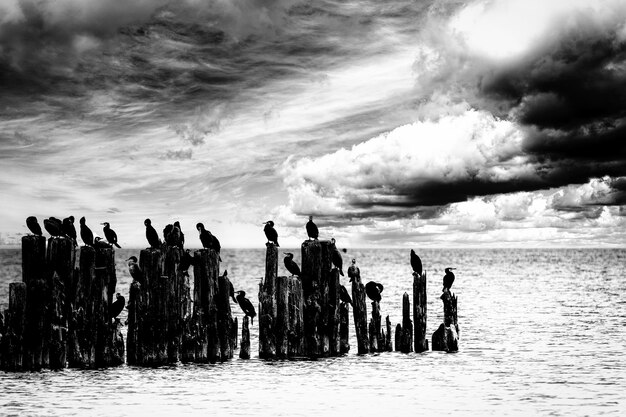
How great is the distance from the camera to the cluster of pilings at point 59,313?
19094 mm

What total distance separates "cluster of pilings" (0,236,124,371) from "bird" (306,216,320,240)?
5824 millimetres

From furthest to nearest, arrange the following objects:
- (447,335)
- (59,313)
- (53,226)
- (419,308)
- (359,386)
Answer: (447,335) → (419,308) → (53,226) → (59,313) → (359,386)

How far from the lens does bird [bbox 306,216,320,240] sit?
21.6m

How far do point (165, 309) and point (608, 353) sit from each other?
1473 centimetres

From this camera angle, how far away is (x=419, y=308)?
867 inches

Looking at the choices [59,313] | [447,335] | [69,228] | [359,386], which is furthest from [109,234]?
[447,335]

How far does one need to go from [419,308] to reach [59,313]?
1031 centimetres

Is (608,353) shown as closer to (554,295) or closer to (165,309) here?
(165,309)

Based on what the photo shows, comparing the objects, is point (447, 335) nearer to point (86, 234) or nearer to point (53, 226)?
point (86, 234)

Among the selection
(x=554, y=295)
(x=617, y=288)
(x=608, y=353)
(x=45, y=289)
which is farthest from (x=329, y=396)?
(x=617, y=288)

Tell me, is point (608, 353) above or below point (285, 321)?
below

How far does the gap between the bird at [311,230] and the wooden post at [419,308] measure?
3237 millimetres

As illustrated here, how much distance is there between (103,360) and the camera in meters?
19.5

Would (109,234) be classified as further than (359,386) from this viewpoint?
Yes
